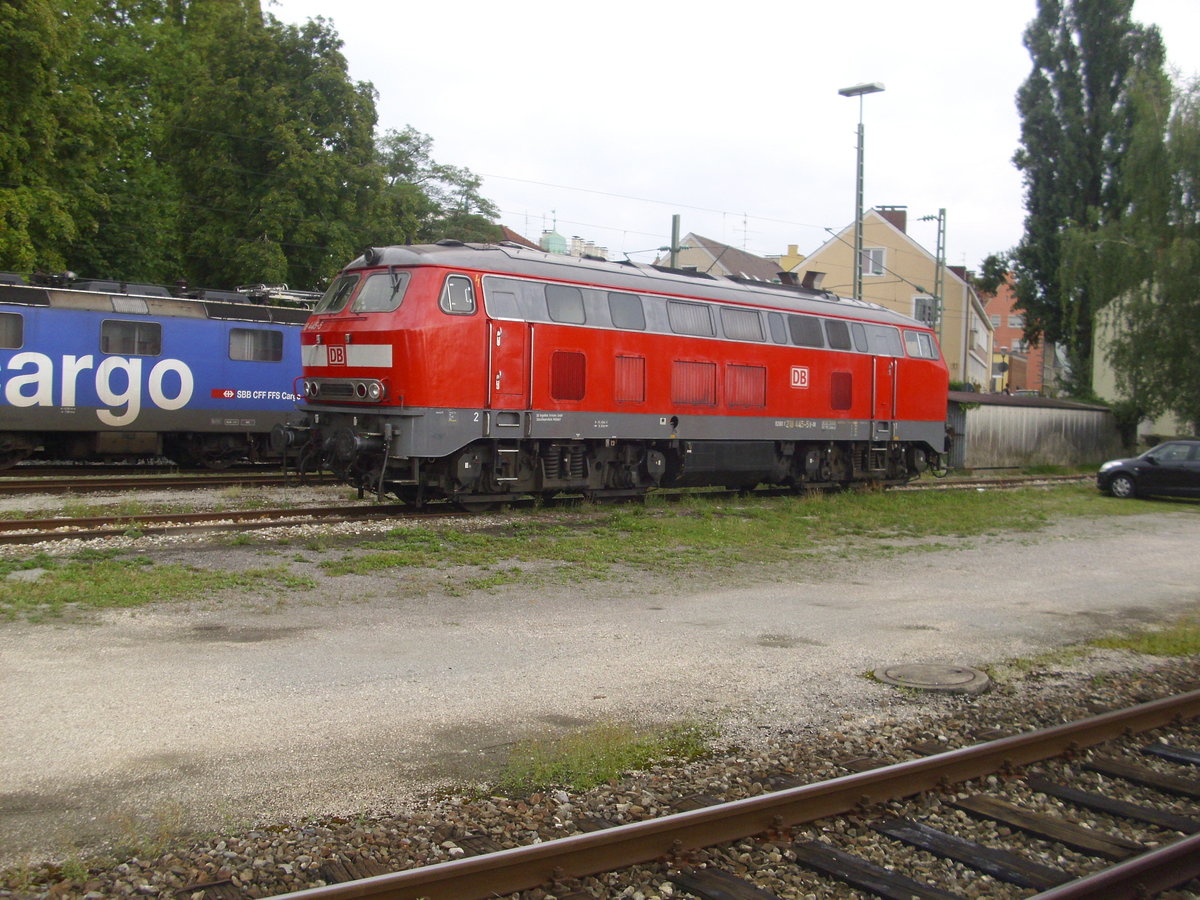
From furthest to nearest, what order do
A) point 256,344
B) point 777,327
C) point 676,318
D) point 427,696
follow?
point 256,344 → point 777,327 → point 676,318 → point 427,696

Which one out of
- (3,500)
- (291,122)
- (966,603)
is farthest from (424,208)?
Answer: (966,603)

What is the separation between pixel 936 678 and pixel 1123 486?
61.0ft

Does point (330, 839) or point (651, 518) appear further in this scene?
point (651, 518)

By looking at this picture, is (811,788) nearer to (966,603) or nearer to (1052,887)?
(1052,887)

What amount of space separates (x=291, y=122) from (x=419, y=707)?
28.0 m

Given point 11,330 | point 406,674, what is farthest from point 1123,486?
point 11,330

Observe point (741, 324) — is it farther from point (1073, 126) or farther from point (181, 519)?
point (1073, 126)

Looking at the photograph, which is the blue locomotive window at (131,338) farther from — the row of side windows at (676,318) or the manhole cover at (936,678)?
the manhole cover at (936,678)

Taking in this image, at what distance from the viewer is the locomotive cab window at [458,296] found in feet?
44.4

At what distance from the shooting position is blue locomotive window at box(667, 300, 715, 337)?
54.5 ft

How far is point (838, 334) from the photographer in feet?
65.4

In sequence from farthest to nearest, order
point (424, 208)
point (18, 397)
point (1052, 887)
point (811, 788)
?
1. point (424, 208)
2. point (18, 397)
3. point (811, 788)
4. point (1052, 887)

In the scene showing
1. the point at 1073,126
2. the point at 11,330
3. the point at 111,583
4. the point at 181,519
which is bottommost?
the point at 111,583

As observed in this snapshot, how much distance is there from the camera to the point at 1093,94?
146 ft
